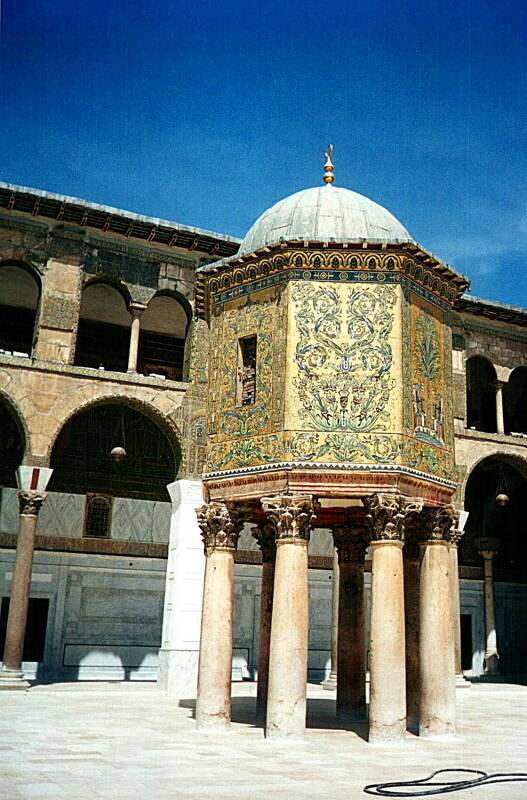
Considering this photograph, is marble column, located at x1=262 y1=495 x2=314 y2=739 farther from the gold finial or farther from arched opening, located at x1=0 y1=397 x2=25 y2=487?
arched opening, located at x1=0 y1=397 x2=25 y2=487

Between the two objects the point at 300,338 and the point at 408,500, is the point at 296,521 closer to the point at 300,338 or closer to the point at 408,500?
the point at 408,500

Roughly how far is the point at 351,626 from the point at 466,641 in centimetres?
1282

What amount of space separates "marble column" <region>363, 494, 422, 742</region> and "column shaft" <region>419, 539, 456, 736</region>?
835mm

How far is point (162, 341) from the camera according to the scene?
65.9ft

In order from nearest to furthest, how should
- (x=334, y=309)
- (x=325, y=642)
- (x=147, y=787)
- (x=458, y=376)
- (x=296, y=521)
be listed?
(x=147, y=787) → (x=296, y=521) → (x=334, y=309) → (x=458, y=376) → (x=325, y=642)

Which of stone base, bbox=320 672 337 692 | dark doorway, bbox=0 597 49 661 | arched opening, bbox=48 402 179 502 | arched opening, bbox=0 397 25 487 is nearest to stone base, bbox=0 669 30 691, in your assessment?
dark doorway, bbox=0 597 49 661

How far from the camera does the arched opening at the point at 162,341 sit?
19.5 meters

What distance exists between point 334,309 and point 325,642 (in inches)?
526

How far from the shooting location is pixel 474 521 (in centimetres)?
2297

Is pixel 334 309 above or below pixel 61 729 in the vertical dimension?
above

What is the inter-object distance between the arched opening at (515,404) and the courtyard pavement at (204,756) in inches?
477

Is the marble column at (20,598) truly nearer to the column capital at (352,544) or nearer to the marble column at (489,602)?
the column capital at (352,544)

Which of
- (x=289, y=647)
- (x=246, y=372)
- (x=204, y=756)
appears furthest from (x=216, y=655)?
(x=246, y=372)

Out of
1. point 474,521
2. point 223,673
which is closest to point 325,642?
point 474,521
